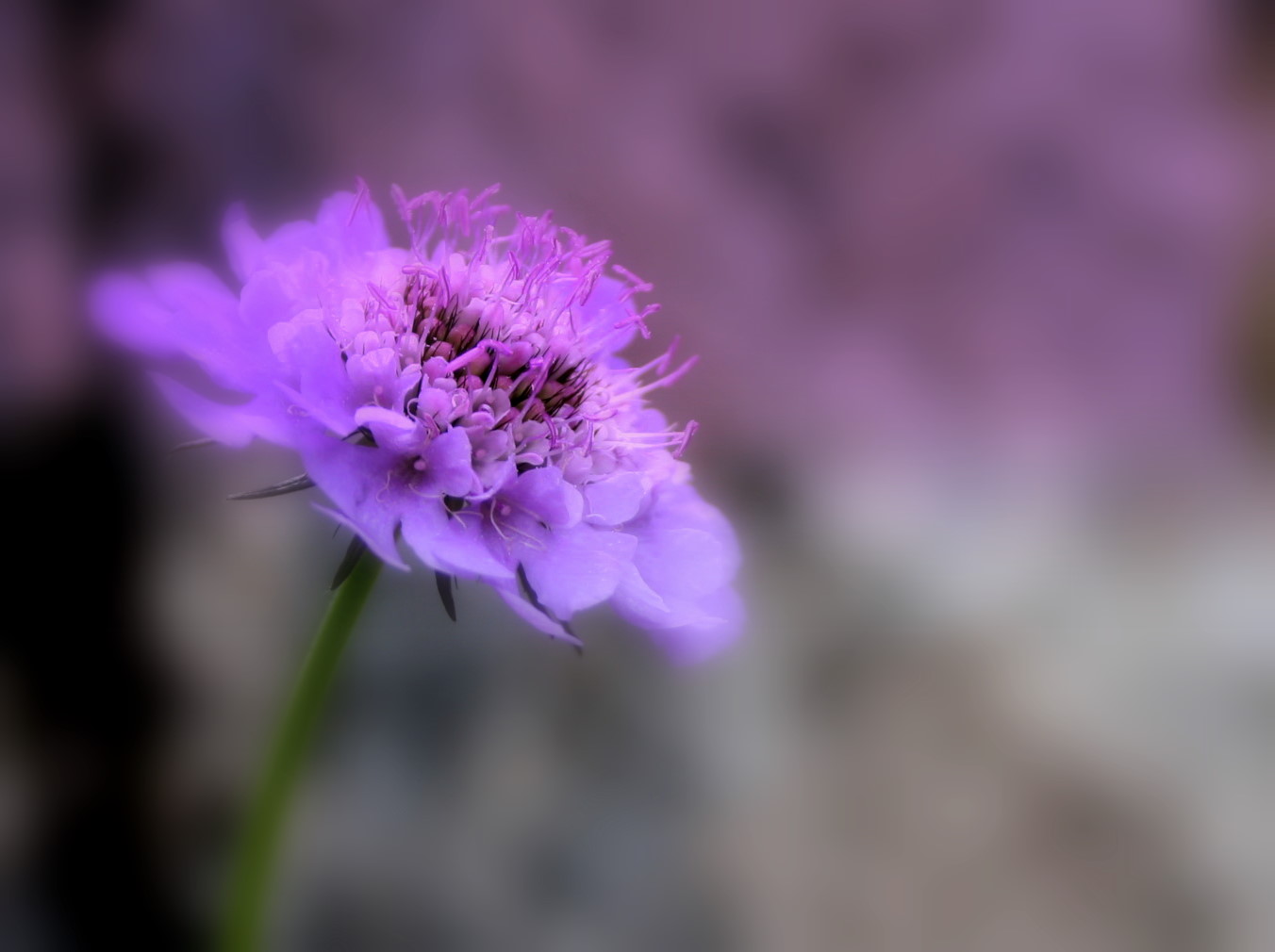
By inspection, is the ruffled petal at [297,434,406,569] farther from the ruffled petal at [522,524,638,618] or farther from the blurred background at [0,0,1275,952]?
the blurred background at [0,0,1275,952]

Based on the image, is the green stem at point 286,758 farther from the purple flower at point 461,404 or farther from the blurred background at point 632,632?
the blurred background at point 632,632

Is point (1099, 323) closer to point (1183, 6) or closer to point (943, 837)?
point (1183, 6)

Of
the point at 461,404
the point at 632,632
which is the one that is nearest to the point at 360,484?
the point at 461,404

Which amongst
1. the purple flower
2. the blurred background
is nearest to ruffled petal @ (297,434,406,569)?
the purple flower

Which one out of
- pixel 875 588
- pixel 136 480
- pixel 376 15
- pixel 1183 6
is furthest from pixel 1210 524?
pixel 136 480

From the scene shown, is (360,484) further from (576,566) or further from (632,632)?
(632,632)

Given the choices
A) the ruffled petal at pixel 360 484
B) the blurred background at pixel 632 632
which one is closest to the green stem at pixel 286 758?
the ruffled petal at pixel 360 484
